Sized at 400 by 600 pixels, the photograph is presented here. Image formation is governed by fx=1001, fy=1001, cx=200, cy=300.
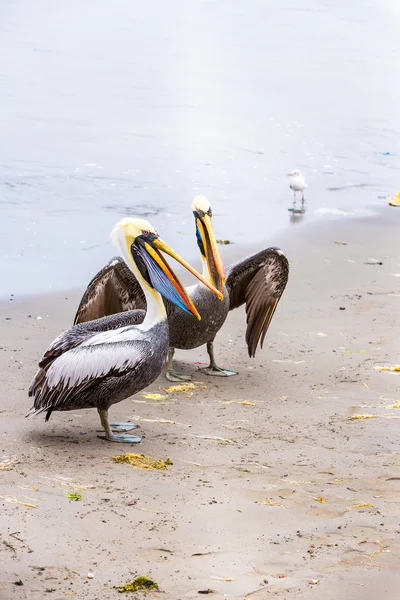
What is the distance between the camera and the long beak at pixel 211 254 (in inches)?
260

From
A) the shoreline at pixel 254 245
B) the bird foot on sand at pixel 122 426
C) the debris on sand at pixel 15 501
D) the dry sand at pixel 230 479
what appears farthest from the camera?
the shoreline at pixel 254 245

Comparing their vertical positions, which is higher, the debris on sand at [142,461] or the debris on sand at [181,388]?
the debris on sand at [142,461]

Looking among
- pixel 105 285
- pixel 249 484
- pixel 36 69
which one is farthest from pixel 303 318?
pixel 36 69

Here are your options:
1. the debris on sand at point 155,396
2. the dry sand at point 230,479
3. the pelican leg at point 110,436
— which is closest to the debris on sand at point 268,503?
the dry sand at point 230,479

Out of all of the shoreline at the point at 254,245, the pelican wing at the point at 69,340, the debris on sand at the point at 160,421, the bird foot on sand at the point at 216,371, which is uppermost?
the pelican wing at the point at 69,340

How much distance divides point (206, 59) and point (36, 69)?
4.44 m

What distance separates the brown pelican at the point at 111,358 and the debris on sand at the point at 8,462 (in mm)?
426

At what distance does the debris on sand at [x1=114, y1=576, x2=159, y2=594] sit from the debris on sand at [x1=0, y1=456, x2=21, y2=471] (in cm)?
120

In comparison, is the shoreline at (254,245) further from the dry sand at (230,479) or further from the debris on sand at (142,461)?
the debris on sand at (142,461)

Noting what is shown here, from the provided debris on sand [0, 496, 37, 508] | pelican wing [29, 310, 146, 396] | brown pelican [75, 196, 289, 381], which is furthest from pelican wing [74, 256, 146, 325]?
debris on sand [0, 496, 37, 508]

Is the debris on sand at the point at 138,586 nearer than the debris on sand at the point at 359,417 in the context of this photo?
Yes

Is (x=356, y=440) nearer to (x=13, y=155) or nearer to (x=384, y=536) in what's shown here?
(x=384, y=536)

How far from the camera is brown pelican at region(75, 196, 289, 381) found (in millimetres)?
6547

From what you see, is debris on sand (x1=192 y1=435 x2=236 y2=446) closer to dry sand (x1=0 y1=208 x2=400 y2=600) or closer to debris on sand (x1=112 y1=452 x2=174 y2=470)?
dry sand (x1=0 y1=208 x2=400 y2=600)
